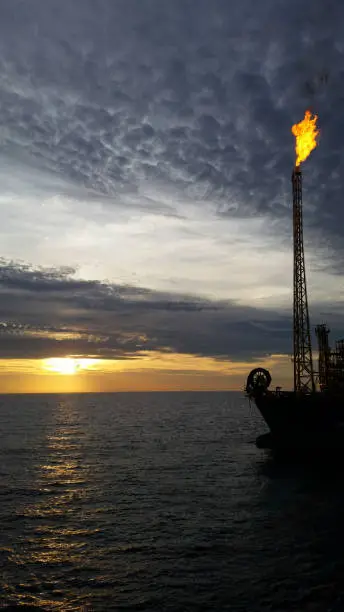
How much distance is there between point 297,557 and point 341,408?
1686 inches

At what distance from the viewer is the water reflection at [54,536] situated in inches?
915

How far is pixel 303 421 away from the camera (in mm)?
69562

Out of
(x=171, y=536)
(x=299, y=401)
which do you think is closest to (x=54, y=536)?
(x=171, y=536)

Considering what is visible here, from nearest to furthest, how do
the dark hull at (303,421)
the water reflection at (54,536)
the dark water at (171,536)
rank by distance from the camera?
the dark water at (171,536), the water reflection at (54,536), the dark hull at (303,421)

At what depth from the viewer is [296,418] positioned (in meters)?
70.2

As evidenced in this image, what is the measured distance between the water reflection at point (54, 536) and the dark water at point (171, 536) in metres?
0.10

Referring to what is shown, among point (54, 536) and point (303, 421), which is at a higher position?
point (303, 421)

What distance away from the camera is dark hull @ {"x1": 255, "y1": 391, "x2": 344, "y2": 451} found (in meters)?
66.9

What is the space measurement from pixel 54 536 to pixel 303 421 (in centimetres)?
4794

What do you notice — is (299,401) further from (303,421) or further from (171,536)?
(171,536)

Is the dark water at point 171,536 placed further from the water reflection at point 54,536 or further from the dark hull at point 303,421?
the dark hull at point 303,421

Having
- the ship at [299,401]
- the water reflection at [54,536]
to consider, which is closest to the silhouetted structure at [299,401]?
the ship at [299,401]

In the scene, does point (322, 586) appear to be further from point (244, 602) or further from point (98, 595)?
point (98, 595)

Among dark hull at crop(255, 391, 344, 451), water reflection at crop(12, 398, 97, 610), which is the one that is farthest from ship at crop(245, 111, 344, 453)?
water reflection at crop(12, 398, 97, 610)
